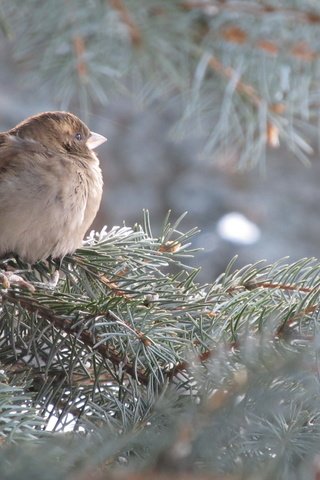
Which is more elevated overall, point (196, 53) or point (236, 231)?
point (196, 53)

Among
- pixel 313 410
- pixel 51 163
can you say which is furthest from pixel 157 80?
pixel 313 410

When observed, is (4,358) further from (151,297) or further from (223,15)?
(223,15)

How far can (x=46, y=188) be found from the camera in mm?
1958

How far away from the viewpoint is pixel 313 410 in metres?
1.17

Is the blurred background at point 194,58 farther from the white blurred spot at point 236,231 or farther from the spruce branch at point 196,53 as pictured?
the white blurred spot at point 236,231

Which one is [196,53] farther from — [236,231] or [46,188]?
[236,231]

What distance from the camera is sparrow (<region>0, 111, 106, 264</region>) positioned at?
1.86 m

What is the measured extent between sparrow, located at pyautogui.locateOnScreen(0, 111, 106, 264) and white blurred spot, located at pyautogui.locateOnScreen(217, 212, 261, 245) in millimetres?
2626

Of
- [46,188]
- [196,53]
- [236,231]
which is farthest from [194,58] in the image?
[236,231]

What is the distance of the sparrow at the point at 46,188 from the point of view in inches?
73.0

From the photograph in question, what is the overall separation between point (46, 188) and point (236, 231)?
2992 mm

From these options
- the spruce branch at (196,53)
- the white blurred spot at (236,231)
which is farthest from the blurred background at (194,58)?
the white blurred spot at (236,231)

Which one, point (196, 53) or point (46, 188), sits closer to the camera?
point (46, 188)

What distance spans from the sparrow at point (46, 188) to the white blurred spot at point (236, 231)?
2.63 m
